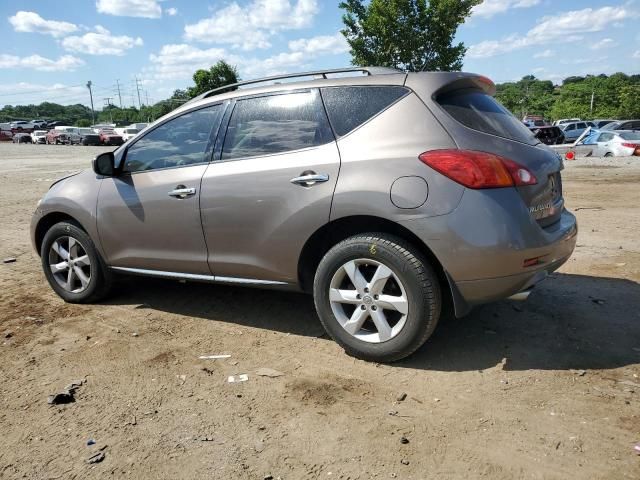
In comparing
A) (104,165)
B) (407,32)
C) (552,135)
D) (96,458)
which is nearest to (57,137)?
(407,32)

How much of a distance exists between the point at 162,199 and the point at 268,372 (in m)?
1.62

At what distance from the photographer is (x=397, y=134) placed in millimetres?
3336

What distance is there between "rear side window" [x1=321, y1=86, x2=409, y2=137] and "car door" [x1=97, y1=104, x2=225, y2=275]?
0.97m

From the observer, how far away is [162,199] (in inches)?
164

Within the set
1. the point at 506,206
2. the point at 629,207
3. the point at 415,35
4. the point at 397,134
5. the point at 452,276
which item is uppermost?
the point at 415,35

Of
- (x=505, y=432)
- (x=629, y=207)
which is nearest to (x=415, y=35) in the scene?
(x=629, y=207)

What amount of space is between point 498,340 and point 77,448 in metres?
2.69

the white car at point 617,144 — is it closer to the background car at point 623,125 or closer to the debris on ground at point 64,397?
the background car at point 623,125

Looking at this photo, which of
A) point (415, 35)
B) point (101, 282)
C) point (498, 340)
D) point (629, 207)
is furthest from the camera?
point (415, 35)

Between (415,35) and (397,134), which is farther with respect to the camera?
(415,35)

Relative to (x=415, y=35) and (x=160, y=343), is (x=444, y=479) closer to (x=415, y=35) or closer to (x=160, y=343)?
(x=160, y=343)

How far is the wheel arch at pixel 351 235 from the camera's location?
331cm

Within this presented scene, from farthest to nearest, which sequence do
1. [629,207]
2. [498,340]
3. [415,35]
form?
[415,35]
[629,207]
[498,340]

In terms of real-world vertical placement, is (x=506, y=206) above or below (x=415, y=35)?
below
